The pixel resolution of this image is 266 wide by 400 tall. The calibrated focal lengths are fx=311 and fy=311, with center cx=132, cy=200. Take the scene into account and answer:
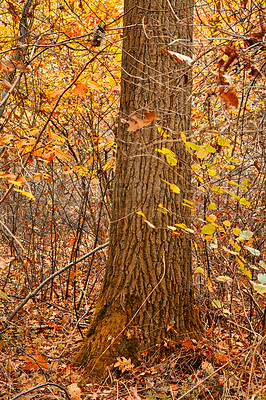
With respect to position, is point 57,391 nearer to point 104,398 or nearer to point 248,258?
point 104,398

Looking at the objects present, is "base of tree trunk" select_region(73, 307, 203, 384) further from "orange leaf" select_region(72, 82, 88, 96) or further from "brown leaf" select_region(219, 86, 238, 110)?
"brown leaf" select_region(219, 86, 238, 110)

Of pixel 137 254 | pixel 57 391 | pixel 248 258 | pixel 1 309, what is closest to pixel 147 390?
pixel 57 391

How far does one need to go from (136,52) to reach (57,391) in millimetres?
2920

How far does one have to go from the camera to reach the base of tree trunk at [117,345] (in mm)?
2639

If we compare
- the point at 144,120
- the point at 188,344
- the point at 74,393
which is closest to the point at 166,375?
the point at 188,344

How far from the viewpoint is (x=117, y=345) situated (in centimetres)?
266

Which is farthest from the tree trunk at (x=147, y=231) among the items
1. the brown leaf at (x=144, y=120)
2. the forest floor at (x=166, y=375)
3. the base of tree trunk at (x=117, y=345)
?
the brown leaf at (x=144, y=120)

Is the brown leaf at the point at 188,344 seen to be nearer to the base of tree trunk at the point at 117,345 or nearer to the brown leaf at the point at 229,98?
the base of tree trunk at the point at 117,345

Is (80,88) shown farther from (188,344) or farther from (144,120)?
(188,344)

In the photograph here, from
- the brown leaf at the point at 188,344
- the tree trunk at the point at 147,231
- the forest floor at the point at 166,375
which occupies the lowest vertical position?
the forest floor at the point at 166,375

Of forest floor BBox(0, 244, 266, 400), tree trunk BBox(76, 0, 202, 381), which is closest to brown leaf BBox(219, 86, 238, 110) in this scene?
tree trunk BBox(76, 0, 202, 381)

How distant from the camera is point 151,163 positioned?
2.80 m

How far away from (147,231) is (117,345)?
1.01 metres

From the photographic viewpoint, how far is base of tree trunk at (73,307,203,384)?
8.66 ft
